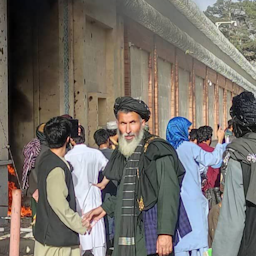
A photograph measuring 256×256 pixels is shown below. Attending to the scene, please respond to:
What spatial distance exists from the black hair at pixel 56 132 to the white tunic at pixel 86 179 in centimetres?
133

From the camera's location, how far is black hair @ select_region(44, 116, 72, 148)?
470 cm

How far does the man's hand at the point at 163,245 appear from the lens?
381cm

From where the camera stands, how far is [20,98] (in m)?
10.6

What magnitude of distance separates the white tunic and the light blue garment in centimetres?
→ 123

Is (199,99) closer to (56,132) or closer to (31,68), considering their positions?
(31,68)

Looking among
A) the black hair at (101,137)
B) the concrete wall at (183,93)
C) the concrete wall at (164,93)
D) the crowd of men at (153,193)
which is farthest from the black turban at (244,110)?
the concrete wall at (183,93)

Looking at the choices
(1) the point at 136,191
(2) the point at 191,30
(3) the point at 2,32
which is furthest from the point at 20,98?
(2) the point at 191,30

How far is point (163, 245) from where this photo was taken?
12.5ft

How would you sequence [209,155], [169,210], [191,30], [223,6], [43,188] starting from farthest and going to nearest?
[223,6]
[191,30]
[209,155]
[43,188]
[169,210]

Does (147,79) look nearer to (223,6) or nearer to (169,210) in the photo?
(169,210)

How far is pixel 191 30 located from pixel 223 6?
207 feet

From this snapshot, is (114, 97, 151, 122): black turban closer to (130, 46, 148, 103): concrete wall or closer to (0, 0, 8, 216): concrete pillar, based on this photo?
(0, 0, 8, 216): concrete pillar

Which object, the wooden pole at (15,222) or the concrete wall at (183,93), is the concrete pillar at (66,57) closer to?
the wooden pole at (15,222)

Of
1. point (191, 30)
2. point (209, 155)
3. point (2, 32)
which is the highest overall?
point (191, 30)
